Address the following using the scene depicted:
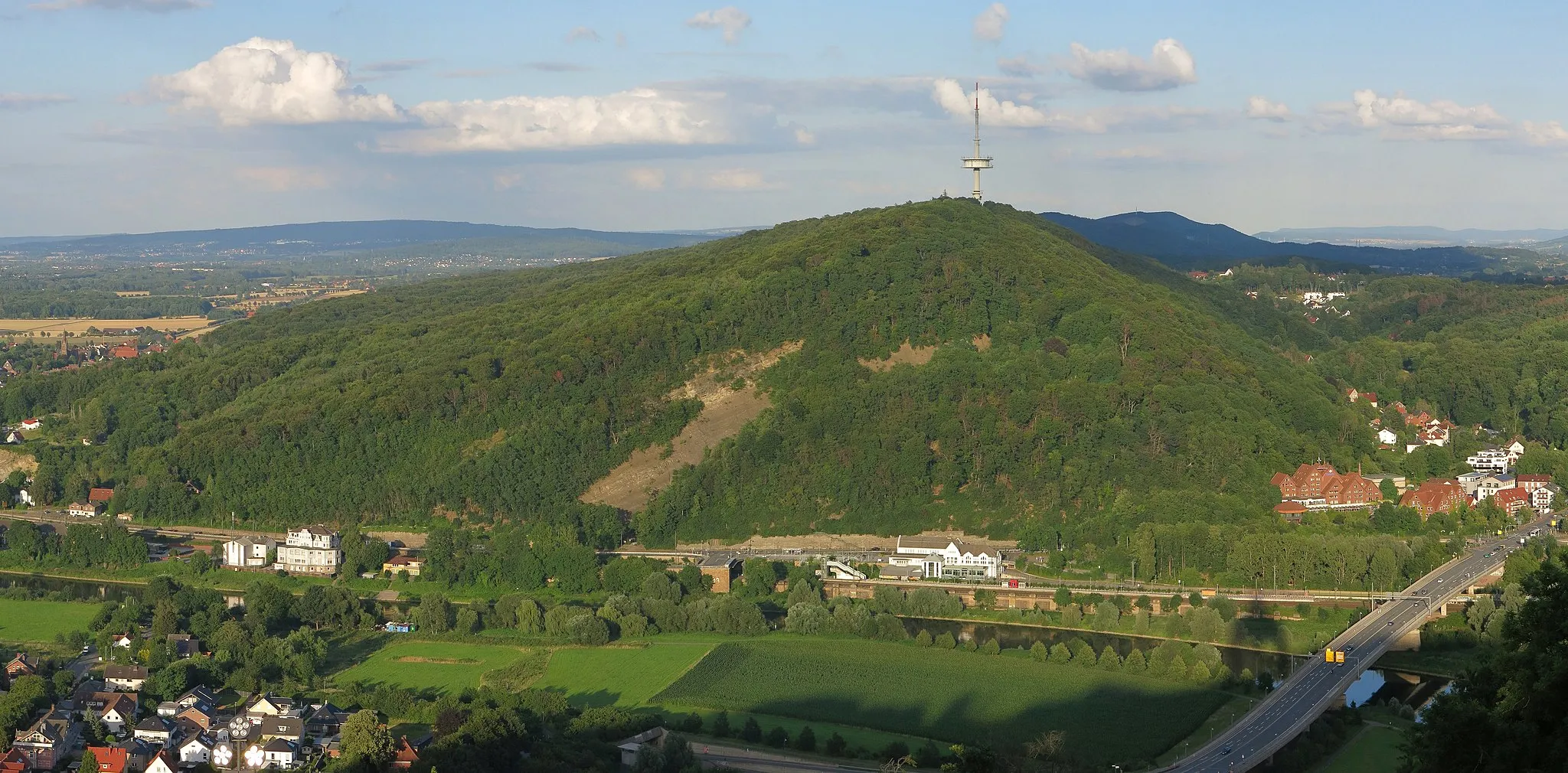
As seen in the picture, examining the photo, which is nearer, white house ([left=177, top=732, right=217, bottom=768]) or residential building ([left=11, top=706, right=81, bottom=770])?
residential building ([left=11, top=706, right=81, bottom=770])

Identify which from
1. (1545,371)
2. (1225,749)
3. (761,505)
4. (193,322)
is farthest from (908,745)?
(193,322)

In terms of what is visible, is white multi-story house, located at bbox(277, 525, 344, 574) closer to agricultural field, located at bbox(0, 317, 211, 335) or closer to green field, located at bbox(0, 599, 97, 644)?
green field, located at bbox(0, 599, 97, 644)

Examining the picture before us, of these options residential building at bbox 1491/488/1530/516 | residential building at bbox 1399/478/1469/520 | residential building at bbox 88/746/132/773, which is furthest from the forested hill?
residential building at bbox 88/746/132/773

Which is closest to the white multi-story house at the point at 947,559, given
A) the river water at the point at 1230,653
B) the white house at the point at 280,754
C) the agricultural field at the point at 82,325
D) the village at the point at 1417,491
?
the river water at the point at 1230,653

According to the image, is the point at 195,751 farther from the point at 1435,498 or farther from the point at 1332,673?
the point at 1435,498

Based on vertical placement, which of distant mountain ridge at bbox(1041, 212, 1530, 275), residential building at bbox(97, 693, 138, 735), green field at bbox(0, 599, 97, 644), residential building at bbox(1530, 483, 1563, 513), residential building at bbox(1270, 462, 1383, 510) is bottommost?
green field at bbox(0, 599, 97, 644)

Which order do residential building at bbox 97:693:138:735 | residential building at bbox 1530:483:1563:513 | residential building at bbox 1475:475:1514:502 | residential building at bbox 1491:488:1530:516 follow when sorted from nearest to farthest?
residential building at bbox 97:693:138:735, residential building at bbox 1491:488:1530:516, residential building at bbox 1475:475:1514:502, residential building at bbox 1530:483:1563:513

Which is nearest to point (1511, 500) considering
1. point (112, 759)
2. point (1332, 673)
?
point (1332, 673)

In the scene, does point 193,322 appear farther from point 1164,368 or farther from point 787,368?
point 1164,368
